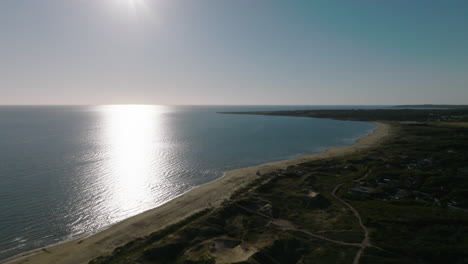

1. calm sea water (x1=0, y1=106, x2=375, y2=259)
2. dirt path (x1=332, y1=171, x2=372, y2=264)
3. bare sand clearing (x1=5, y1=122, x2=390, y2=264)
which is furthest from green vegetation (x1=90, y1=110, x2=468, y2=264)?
calm sea water (x1=0, y1=106, x2=375, y2=259)

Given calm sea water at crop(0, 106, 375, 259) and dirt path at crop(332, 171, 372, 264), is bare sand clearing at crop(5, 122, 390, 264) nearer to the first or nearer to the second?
calm sea water at crop(0, 106, 375, 259)

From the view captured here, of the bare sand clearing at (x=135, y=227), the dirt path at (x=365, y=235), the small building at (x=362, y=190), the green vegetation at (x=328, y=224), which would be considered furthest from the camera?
the small building at (x=362, y=190)

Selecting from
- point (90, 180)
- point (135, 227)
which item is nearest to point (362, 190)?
point (135, 227)

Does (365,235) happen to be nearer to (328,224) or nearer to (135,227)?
(328,224)

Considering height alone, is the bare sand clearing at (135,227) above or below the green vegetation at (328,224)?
below

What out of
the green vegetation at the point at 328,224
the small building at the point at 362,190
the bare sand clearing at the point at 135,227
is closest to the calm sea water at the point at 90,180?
the bare sand clearing at the point at 135,227

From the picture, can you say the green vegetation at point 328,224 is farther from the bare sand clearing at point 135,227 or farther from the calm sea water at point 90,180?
the calm sea water at point 90,180

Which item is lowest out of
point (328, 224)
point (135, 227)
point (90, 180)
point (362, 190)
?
point (135, 227)

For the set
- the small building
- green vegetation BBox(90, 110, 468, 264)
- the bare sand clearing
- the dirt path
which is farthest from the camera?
the small building

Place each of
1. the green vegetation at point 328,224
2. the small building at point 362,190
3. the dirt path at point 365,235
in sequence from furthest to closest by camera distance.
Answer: the small building at point 362,190 → the green vegetation at point 328,224 → the dirt path at point 365,235
